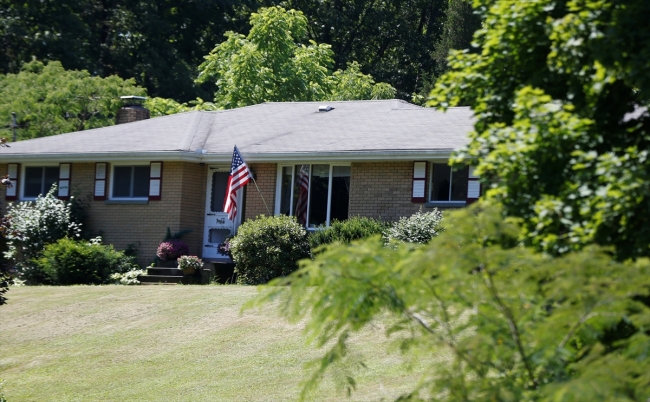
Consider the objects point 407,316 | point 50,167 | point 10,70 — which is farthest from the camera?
point 10,70

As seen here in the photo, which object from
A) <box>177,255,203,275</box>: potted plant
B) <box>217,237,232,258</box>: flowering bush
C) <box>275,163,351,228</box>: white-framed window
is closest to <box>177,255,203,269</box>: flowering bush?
<box>177,255,203,275</box>: potted plant

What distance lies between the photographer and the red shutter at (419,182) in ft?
77.3

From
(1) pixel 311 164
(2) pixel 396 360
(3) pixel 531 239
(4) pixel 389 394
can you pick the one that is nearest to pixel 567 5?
(3) pixel 531 239

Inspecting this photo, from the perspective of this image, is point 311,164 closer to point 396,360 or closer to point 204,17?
point 396,360

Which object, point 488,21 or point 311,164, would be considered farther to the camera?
point 311,164

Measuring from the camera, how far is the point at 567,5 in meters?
7.10

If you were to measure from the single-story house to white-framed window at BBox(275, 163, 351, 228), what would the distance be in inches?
1.0

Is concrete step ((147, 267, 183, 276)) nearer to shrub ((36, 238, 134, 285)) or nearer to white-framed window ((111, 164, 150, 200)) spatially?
shrub ((36, 238, 134, 285))

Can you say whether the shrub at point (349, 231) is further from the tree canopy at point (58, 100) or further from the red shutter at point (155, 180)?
the tree canopy at point (58, 100)

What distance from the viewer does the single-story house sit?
78.2 feet

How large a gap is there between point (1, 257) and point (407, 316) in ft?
29.7

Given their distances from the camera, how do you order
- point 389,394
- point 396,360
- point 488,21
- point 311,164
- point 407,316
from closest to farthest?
point 407,316
point 488,21
point 389,394
point 396,360
point 311,164

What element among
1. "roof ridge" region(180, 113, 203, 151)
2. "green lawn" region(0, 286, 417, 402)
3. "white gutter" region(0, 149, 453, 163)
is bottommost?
"green lawn" region(0, 286, 417, 402)

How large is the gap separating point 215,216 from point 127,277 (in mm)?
3123
